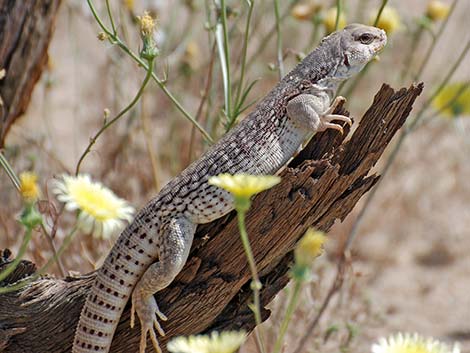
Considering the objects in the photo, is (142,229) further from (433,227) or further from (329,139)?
(433,227)

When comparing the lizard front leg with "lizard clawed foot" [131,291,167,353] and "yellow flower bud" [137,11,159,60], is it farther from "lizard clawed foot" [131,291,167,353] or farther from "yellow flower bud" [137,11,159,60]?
"lizard clawed foot" [131,291,167,353]

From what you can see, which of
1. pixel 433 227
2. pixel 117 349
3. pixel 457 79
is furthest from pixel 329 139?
pixel 457 79

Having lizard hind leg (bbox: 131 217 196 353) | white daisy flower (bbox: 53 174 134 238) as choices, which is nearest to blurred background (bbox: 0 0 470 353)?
lizard hind leg (bbox: 131 217 196 353)

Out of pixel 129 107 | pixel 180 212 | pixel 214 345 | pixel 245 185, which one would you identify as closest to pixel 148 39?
pixel 129 107

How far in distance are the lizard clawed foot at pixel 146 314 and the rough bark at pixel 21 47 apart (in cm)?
126

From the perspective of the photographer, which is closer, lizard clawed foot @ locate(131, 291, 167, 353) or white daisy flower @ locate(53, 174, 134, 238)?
white daisy flower @ locate(53, 174, 134, 238)

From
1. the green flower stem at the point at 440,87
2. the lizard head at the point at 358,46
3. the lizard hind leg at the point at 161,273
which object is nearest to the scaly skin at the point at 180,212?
the lizard hind leg at the point at 161,273

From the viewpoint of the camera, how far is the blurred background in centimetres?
450

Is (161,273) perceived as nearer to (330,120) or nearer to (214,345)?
(330,120)

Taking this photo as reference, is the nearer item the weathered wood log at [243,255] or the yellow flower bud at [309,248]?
the yellow flower bud at [309,248]

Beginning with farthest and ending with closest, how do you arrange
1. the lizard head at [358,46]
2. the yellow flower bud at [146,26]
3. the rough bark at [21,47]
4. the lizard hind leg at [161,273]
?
the rough bark at [21,47] < the lizard head at [358,46] < the lizard hind leg at [161,273] < the yellow flower bud at [146,26]

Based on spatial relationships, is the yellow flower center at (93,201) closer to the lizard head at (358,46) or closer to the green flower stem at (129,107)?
the green flower stem at (129,107)

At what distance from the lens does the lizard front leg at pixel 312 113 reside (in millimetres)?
3266

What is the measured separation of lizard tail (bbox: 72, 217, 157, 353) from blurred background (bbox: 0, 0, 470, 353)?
1.71 feet
